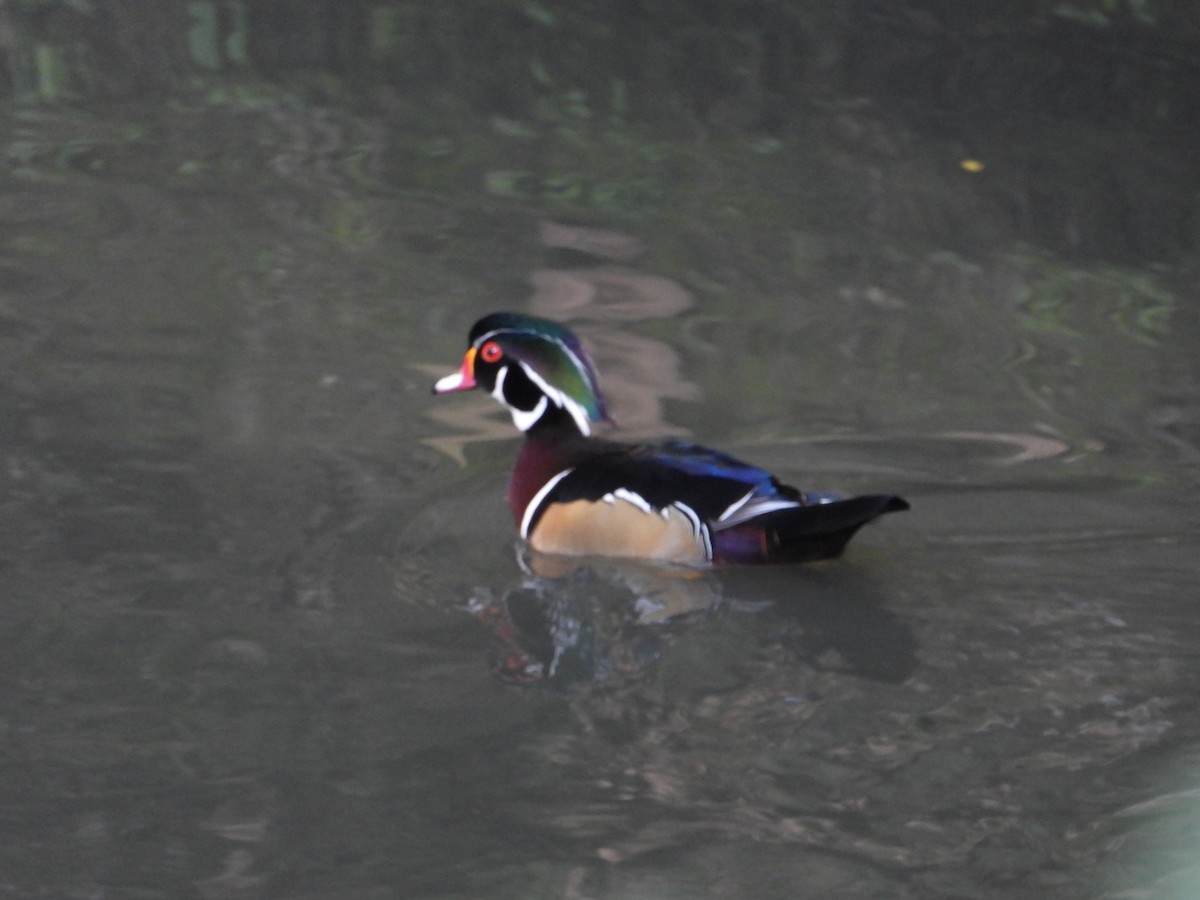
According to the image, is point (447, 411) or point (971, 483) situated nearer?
point (971, 483)

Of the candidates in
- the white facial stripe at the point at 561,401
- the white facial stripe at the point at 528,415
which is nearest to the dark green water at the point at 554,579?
the white facial stripe at the point at 528,415

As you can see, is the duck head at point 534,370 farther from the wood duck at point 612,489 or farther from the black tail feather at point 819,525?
the black tail feather at point 819,525

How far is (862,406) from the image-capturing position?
22.0ft

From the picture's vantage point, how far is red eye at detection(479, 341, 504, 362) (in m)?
5.96

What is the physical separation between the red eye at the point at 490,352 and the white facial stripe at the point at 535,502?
20.6 inches

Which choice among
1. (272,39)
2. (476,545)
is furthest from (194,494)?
(272,39)

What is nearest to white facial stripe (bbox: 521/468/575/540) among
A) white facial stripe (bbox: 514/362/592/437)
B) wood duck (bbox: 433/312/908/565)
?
wood duck (bbox: 433/312/908/565)

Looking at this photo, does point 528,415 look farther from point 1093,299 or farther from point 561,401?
point 1093,299

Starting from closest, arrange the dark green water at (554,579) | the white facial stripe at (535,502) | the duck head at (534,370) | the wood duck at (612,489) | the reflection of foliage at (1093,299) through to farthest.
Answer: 1. the dark green water at (554,579)
2. the wood duck at (612,489)
3. the white facial stripe at (535,502)
4. the duck head at (534,370)
5. the reflection of foliage at (1093,299)

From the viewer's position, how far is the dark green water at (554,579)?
3926mm

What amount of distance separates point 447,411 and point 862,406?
1.50m

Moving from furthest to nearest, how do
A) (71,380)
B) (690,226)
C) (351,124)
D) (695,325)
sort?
(351,124) < (690,226) < (695,325) < (71,380)

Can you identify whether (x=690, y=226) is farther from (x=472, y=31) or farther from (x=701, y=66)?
(x=472, y=31)

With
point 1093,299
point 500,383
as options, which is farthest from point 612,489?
point 1093,299
